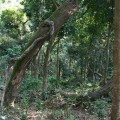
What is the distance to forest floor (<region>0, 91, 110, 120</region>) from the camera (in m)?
8.07

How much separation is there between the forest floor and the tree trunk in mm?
513

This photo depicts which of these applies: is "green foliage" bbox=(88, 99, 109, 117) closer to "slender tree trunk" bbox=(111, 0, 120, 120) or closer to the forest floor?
the forest floor

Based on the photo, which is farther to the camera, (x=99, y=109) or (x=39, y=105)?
(x=39, y=105)

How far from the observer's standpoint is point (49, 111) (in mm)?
9164

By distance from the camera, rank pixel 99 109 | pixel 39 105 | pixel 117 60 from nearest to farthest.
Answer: pixel 117 60, pixel 99 109, pixel 39 105

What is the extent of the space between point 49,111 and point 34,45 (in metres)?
2.06

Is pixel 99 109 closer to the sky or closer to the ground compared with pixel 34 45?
closer to the ground

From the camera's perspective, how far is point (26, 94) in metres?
11.1

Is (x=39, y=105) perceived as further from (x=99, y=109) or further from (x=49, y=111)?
(x=99, y=109)

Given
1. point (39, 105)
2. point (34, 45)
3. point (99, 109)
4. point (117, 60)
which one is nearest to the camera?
point (117, 60)

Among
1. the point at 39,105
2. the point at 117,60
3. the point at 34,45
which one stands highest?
the point at 34,45

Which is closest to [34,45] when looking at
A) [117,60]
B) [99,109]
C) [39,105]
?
[39,105]

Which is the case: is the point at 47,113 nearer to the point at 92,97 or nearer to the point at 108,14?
the point at 92,97

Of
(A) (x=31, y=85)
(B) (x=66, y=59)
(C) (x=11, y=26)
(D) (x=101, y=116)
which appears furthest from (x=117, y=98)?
(B) (x=66, y=59)
